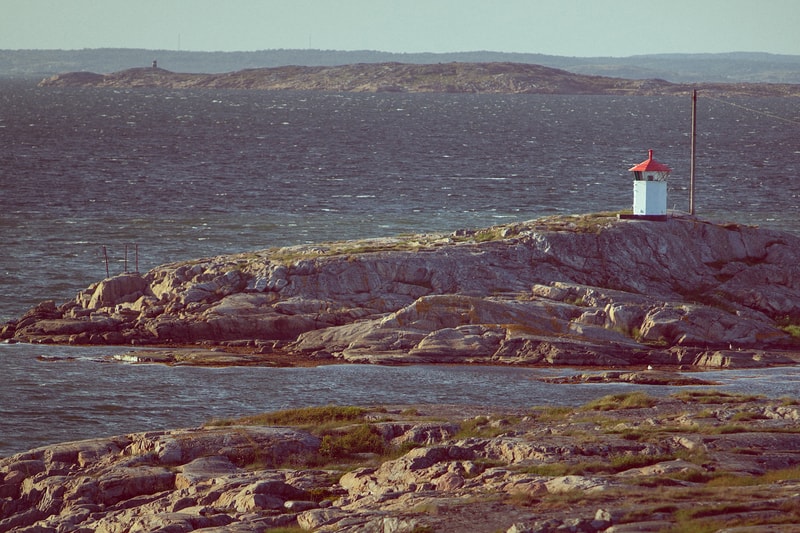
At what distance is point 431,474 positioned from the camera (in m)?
29.3

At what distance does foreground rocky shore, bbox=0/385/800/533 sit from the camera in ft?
82.5

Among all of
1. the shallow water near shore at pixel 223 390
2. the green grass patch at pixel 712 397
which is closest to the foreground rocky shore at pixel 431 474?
the green grass patch at pixel 712 397

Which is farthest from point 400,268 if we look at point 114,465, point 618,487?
point 618,487

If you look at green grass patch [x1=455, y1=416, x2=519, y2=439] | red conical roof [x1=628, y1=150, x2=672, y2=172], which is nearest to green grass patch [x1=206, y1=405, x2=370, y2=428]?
green grass patch [x1=455, y1=416, x2=519, y2=439]

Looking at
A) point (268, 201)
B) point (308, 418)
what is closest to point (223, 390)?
point (308, 418)

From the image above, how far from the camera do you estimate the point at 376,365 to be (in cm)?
4853

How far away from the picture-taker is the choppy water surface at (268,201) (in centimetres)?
4375

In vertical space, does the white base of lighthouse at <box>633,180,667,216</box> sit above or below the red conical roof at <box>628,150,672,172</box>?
below

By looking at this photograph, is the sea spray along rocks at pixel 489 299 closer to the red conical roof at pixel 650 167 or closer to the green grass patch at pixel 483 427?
the red conical roof at pixel 650 167

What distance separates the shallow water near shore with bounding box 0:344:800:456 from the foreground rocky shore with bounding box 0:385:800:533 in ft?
17.5

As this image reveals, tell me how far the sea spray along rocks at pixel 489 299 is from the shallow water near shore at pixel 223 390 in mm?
2651

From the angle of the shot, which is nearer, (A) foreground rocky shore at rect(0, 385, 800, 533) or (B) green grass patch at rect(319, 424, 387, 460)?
(A) foreground rocky shore at rect(0, 385, 800, 533)

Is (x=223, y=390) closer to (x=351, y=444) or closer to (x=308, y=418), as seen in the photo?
(x=308, y=418)

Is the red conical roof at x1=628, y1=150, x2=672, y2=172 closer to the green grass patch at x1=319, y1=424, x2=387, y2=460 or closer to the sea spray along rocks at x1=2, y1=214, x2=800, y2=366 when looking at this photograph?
the sea spray along rocks at x1=2, y1=214, x2=800, y2=366
